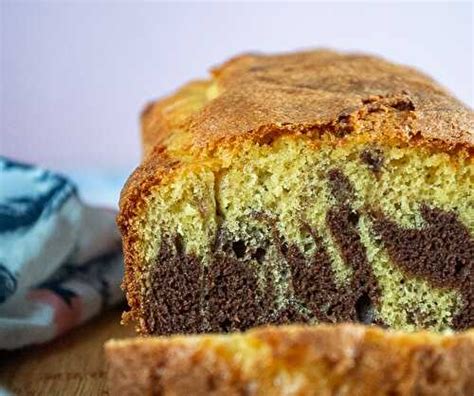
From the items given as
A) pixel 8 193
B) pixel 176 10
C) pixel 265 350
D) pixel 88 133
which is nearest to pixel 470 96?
pixel 176 10

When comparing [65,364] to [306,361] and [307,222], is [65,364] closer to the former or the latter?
[307,222]

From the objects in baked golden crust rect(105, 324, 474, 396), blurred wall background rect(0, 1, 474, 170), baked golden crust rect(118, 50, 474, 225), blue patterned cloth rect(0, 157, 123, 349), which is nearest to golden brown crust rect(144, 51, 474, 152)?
baked golden crust rect(118, 50, 474, 225)

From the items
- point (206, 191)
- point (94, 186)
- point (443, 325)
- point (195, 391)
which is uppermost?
point (206, 191)

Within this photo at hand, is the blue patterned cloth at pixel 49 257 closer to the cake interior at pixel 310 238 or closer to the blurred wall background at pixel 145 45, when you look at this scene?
the cake interior at pixel 310 238

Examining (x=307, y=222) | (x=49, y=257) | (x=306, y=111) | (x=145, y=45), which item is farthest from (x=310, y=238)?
(x=145, y=45)

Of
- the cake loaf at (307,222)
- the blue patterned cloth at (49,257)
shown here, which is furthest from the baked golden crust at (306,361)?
the blue patterned cloth at (49,257)

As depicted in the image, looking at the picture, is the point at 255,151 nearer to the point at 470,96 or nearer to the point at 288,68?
the point at 288,68

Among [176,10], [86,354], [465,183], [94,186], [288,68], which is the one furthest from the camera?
[176,10]
